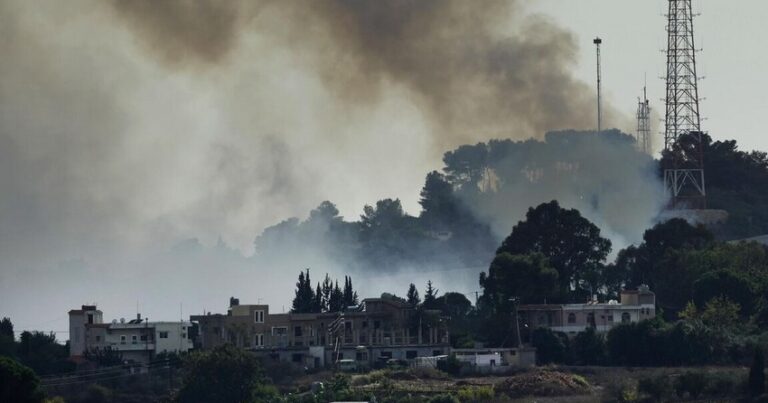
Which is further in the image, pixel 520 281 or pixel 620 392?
pixel 520 281

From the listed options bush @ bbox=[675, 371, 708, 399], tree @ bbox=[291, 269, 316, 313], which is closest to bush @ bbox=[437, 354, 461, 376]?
bush @ bbox=[675, 371, 708, 399]

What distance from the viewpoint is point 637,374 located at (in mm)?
100625

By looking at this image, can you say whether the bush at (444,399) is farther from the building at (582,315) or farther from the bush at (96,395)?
the building at (582,315)

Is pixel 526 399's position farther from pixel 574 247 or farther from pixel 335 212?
pixel 335 212

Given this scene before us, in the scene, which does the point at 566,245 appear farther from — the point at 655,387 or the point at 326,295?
the point at 655,387

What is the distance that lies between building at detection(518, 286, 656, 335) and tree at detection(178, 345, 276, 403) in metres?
18.1

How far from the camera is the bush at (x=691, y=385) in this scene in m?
94.2

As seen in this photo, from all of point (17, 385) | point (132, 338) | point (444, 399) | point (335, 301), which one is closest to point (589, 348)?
point (444, 399)

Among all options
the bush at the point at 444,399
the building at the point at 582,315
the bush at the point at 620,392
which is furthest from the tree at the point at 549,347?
the bush at the point at 444,399

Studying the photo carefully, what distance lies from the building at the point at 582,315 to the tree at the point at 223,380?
18075 mm

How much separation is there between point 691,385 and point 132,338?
108 feet

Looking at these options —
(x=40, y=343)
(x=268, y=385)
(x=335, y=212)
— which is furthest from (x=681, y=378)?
(x=335, y=212)

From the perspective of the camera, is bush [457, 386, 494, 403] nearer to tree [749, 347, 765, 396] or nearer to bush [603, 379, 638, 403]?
bush [603, 379, 638, 403]

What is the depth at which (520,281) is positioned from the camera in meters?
115
